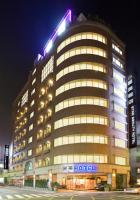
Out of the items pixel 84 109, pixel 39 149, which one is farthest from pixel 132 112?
pixel 39 149

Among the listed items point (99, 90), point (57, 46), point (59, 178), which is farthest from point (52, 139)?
point (57, 46)

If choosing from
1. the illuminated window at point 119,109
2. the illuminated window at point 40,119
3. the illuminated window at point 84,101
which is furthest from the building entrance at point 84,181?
the illuminated window at point 40,119

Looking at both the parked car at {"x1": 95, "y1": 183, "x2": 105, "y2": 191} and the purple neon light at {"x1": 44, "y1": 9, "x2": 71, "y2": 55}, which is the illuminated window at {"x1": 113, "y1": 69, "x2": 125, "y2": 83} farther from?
the parked car at {"x1": 95, "y1": 183, "x2": 105, "y2": 191}

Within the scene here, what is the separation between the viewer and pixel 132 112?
96875 mm

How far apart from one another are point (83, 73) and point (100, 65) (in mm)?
5702

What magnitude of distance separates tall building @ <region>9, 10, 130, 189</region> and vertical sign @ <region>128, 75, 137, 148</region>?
156 cm

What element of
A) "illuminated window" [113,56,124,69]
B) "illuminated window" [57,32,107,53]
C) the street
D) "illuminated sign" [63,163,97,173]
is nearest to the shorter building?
"illuminated window" [113,56,124,69]

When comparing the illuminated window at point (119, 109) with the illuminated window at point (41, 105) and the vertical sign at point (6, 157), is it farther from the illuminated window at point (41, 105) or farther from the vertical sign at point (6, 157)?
the vertical sign at point (6, 157)

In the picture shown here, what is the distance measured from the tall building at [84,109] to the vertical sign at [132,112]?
1.56 m

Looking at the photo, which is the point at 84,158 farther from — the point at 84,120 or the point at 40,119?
the point at 40,119

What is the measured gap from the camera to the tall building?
275 feet

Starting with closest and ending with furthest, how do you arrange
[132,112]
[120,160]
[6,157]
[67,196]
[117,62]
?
1. [67,196]
2. [120,160]
3. [132,112]
4. [117,62]
5. [6,157]

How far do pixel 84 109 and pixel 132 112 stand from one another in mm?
17804

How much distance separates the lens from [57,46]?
10000cm
